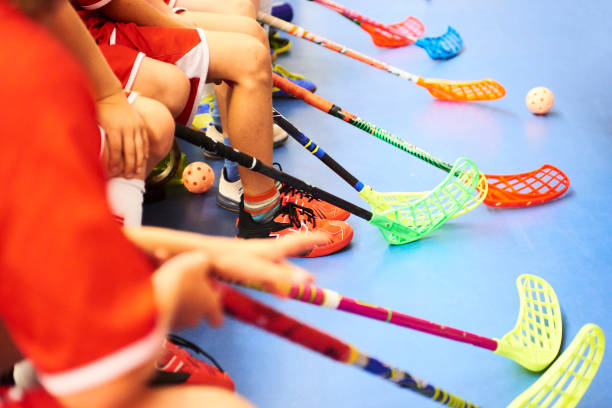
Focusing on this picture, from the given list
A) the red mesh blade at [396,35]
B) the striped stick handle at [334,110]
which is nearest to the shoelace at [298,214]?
the striped stick handle at [334,110]

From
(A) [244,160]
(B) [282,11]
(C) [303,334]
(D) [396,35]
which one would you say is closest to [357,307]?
(C) [303,334]

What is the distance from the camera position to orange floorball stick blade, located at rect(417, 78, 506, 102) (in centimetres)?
212

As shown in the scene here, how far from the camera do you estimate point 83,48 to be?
2.72 ft

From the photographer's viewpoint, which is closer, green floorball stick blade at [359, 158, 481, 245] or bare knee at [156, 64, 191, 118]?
bare knee at [156, 64, 191, 118]

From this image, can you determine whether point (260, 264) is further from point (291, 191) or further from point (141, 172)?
point (291, 191)

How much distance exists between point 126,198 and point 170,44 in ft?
1.48

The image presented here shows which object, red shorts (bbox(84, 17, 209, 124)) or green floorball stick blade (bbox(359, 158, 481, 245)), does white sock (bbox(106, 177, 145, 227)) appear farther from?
green floorball stick blade (bbox(359, 158, 481, 245))

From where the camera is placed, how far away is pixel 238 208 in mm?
1546

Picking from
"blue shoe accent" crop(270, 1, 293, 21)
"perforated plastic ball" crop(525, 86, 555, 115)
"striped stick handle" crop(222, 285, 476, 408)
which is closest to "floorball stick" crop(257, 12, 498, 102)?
"perforated plastic ball" crop(525, 86, 555, 115)

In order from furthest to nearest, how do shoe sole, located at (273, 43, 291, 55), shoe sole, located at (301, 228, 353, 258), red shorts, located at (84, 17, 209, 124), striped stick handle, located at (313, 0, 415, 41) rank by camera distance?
shoe sole, located at (273, 43, 291, 55) < striped stick handle, located at (313, 0, 415, 41) < shoe sole, located at (301, 228, 353, 258) < red shorts, located at (84, 17, 209, 124)

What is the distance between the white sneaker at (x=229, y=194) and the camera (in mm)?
1543

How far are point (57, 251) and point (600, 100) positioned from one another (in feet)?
7.02

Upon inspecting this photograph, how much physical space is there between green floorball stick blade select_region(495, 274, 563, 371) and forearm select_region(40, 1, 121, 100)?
740 millimetres

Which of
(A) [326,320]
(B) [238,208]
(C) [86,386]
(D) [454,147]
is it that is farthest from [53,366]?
(D) [454,147]
